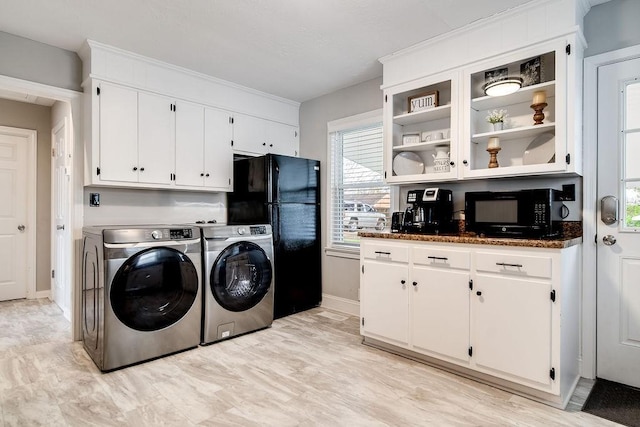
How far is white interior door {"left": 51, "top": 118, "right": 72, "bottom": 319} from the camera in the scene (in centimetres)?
371

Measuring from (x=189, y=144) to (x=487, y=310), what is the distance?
298cm

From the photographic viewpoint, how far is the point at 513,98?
8.58 feet

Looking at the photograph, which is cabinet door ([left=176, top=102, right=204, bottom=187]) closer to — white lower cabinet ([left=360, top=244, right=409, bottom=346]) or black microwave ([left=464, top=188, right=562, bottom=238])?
white lower cabinet ([left=360, top=244, right=409, bottom=346])

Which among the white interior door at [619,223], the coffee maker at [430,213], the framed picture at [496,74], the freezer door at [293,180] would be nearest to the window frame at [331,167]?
the freezer door at [293,180]

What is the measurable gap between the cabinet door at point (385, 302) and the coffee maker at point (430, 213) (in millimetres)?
379

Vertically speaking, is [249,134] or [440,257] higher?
[249,134]

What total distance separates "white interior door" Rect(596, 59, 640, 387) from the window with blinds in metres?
1.74

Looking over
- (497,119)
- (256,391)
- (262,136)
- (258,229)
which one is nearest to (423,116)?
(497,119)

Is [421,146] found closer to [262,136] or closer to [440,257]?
[440,257]

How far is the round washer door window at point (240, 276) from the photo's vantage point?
3.06 m

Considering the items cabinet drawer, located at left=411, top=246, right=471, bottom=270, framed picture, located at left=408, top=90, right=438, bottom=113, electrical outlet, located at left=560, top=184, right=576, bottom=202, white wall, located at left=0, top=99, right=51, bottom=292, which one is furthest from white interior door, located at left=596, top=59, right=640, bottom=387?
white wall, located at left=0, top=99, right=51, bottom=292

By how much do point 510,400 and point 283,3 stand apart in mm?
2901

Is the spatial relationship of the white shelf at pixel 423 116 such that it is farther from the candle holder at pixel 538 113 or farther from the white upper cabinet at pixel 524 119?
the candle holder at pixel 538 113

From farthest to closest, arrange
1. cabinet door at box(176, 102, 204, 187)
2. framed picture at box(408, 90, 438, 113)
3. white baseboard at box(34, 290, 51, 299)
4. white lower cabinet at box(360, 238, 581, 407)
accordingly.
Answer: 1. white baseboard at box(34, 290, 51, 299)
2. cabinet door at box(176, 102, 204, 187)
3. framed picture at box(408, 90, 438, 113)
4. white lower cabinet at box(360, 238, 581, 407)
